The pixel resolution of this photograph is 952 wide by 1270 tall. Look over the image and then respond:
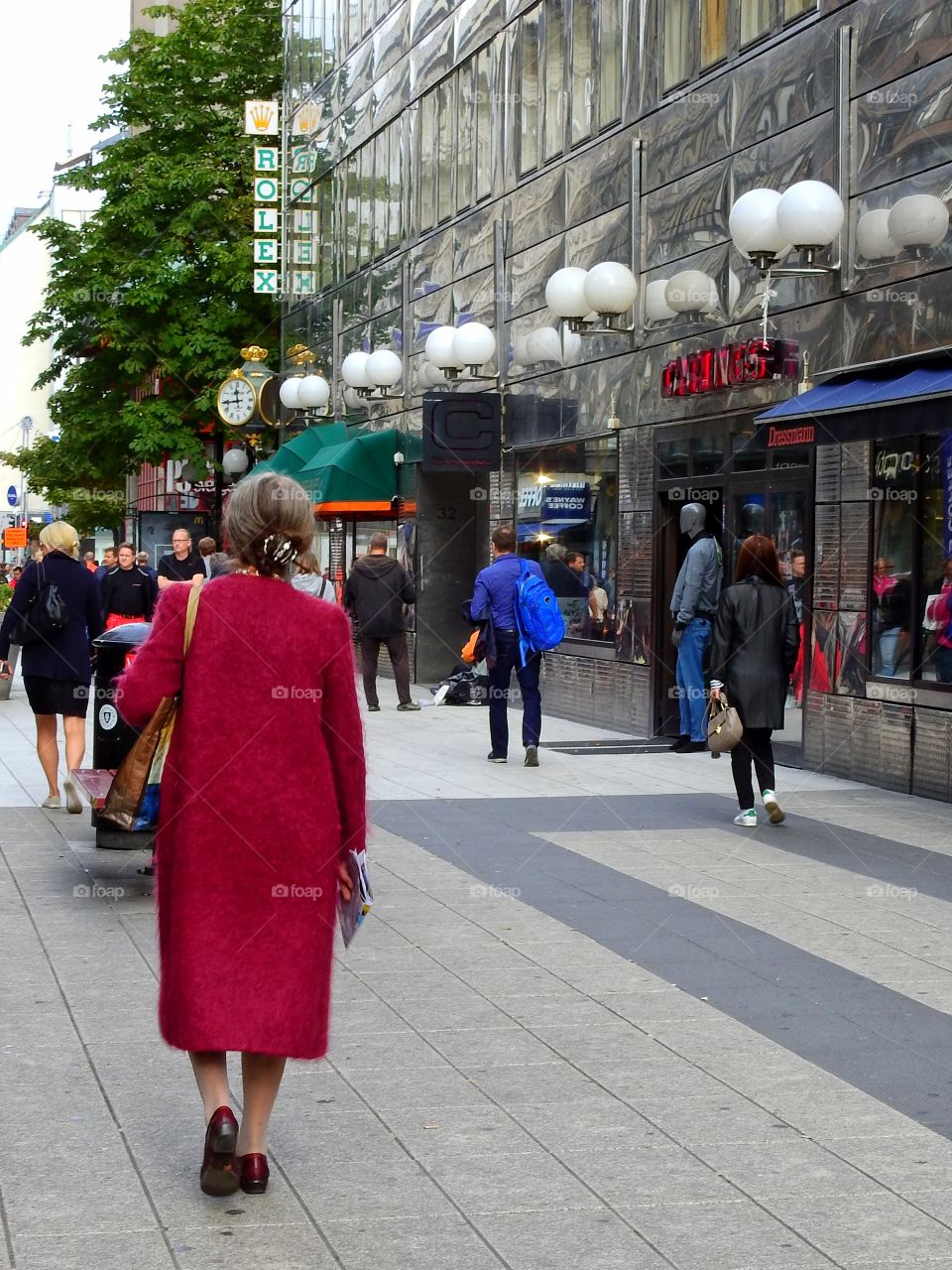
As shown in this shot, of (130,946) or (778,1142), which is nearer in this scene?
(778,1142)

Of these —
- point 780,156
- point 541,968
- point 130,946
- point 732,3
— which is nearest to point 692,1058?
point 541,968

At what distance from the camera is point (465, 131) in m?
23.0

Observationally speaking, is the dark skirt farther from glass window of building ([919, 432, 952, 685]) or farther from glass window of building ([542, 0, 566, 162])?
glass window of building ([542, 0, 566, 162])

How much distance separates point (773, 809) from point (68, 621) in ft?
14.5

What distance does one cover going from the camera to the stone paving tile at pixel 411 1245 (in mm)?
4078

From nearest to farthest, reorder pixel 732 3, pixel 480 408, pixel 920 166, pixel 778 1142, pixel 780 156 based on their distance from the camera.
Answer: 1. pixel 778 1142
2. pixel 920 166
3. pixel 780 156
4. pixel 732 3
5. pixel 480 408

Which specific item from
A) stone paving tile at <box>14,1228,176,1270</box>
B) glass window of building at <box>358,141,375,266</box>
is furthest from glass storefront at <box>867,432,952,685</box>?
glass window of building at <box>358,141,375,266</box>

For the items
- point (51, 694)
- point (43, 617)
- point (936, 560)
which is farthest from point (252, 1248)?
point (936, 560)

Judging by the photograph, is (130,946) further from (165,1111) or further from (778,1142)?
(778,1142)

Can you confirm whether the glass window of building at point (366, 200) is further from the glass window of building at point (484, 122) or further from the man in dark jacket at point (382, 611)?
the man in dark jacket at point (382, 611)

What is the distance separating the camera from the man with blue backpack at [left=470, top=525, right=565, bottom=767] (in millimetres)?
14602

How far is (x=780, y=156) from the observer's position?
14328mm

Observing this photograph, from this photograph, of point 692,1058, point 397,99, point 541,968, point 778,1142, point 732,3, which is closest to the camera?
point 778,1142

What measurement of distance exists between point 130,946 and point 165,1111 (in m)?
2.31
